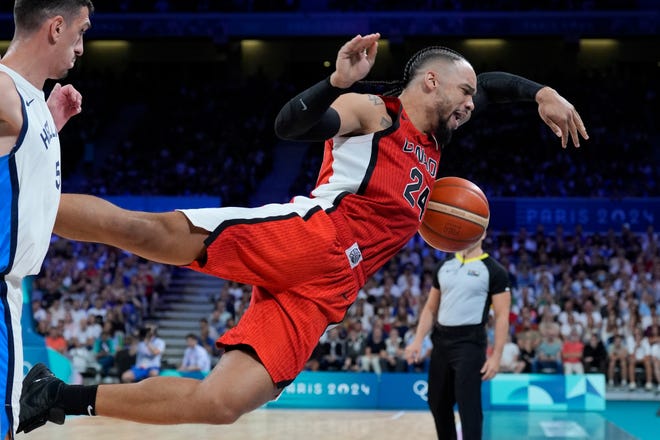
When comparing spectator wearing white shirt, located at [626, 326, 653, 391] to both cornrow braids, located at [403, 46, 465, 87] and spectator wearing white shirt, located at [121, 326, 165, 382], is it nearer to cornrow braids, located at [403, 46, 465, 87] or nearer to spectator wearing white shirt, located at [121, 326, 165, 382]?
spectator wearing white shirt, located at [121, 326, 165, 382]

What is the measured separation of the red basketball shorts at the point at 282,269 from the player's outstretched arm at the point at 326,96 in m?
0.43

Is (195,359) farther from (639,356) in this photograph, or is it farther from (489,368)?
(489,368)

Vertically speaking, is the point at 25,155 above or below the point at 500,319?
above

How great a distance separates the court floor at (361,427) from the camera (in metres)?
8.56

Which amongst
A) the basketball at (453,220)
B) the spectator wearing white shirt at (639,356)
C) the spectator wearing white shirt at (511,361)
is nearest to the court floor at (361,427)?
the spectator wearing white shirt at (511,361)

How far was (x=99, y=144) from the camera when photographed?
2391cm

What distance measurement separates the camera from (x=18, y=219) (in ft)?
9.12

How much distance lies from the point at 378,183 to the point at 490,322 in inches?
357

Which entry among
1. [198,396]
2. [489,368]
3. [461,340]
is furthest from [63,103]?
[489,368]

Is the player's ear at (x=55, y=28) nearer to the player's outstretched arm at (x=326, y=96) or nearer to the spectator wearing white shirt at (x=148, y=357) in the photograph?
the player's outstretched arm at (x=326, y=96)

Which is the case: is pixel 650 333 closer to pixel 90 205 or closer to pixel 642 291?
pixel 642 291

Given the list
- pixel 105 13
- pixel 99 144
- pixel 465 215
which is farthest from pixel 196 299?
pixel 465 215

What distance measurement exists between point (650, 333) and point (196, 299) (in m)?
8.83

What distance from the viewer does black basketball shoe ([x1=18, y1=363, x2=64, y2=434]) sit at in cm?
376
